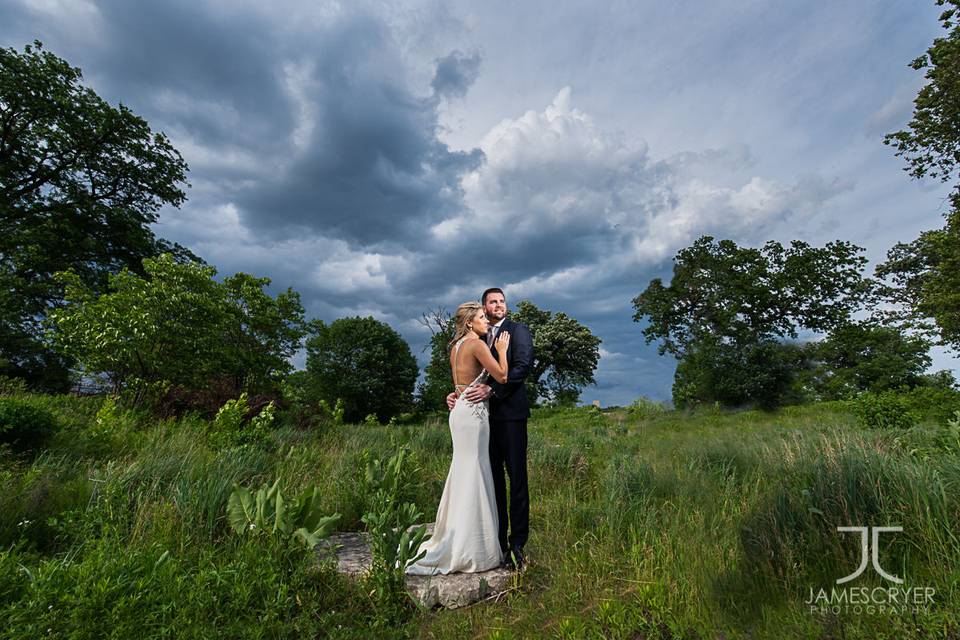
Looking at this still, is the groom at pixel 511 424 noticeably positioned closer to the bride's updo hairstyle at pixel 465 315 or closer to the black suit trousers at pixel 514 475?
the black suit trousers at pixel 514 475

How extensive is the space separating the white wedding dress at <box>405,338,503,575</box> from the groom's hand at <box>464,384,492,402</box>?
75 mm

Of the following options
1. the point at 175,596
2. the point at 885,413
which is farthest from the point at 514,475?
the point at 885,413

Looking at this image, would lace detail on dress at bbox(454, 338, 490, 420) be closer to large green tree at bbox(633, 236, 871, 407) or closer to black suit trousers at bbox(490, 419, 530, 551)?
black suit trousers at bbox(490, 419, 530, 551)

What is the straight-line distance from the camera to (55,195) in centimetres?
1827

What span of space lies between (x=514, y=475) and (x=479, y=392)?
0.82m

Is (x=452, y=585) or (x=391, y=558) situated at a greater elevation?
(x=391, y=558)

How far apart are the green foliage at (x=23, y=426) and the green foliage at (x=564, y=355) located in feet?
90.2

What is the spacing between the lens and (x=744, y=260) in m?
30.5

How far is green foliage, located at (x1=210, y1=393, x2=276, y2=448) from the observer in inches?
286

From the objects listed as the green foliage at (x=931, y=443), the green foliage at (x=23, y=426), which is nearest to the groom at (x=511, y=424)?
the green foliage at (x=931, y=443)

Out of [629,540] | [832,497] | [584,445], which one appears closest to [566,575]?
[629,540]

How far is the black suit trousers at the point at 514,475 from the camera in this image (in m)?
3.92

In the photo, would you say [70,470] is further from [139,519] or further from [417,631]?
[417,631]

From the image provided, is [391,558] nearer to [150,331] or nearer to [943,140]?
[150,331]
